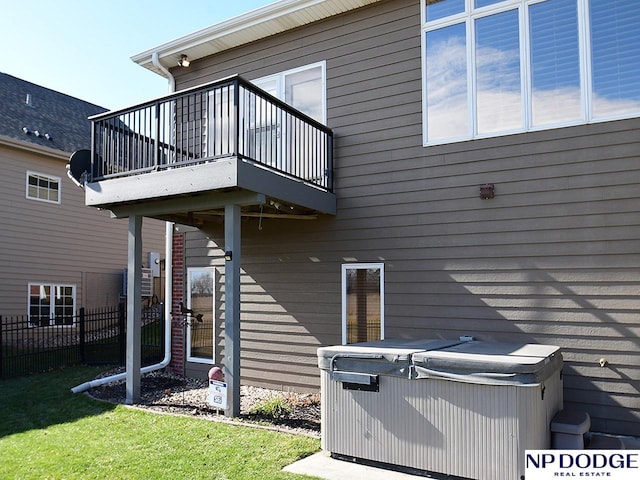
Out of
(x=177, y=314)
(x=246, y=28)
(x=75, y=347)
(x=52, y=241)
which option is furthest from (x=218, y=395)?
(x=52, y=241)

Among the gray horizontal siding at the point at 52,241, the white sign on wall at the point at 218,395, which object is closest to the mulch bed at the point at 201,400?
the white sign on wall at the point at 218,395

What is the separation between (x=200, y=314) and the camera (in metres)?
8.89

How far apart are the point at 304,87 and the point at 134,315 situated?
4.12 metres

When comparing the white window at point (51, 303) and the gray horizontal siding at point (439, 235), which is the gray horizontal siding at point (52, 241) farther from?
the gray horizontal siding at point (439, 235)

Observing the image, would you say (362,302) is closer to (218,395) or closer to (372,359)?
(218,395)

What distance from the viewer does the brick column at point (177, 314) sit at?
898cm

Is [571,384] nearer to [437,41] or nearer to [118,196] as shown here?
[437,41]

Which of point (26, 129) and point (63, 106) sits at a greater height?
point (63, 106)

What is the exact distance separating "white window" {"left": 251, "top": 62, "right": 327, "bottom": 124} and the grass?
14.8 ft

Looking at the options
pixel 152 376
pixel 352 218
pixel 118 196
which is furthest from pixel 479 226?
pixel 152 376

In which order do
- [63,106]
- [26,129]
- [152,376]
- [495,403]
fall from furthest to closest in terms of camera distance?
[63,106] → [26,129] → [152,376] → [495,403]

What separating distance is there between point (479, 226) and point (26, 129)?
11.9 metres

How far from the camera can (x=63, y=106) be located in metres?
16.4

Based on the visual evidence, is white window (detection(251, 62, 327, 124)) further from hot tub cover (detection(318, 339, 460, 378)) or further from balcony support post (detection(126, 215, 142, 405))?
hot tub cover (detection(318, 339, 460, 378))
